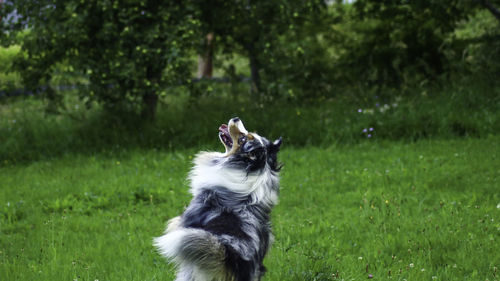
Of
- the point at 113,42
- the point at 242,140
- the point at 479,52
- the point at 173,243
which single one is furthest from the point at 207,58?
the point at 173,243

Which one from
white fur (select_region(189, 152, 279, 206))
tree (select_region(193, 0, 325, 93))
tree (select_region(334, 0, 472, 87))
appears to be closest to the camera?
white fur (select_region(189, 152, 279, 206))

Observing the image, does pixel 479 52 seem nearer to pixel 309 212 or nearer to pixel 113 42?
pixel 309 212

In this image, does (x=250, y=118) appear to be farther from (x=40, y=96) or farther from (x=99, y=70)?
(x=40, y=96)

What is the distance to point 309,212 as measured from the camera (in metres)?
6.06

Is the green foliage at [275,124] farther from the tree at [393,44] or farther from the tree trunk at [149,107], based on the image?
the tree at [393,44]

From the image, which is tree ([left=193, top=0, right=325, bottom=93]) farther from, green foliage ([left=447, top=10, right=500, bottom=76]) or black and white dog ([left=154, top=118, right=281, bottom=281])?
black and white dog ([left=154, top=118, right=281, bottom=281])

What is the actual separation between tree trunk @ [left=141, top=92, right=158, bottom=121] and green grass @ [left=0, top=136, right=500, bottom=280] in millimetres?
1160

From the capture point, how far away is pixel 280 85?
9570mm

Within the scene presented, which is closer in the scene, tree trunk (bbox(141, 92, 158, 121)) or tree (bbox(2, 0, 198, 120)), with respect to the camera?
tree (bbox(2, 0, 198, 120))

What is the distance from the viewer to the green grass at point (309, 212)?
4617 millimetres

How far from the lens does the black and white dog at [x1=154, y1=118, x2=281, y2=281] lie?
3.02 meters

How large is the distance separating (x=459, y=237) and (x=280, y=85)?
5.12 metres

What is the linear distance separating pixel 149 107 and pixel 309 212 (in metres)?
4.82

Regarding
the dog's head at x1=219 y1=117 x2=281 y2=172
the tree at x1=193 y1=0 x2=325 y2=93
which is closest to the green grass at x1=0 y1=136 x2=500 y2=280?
the dog's head at x1=219 y1=117 x2=281 y2=172
